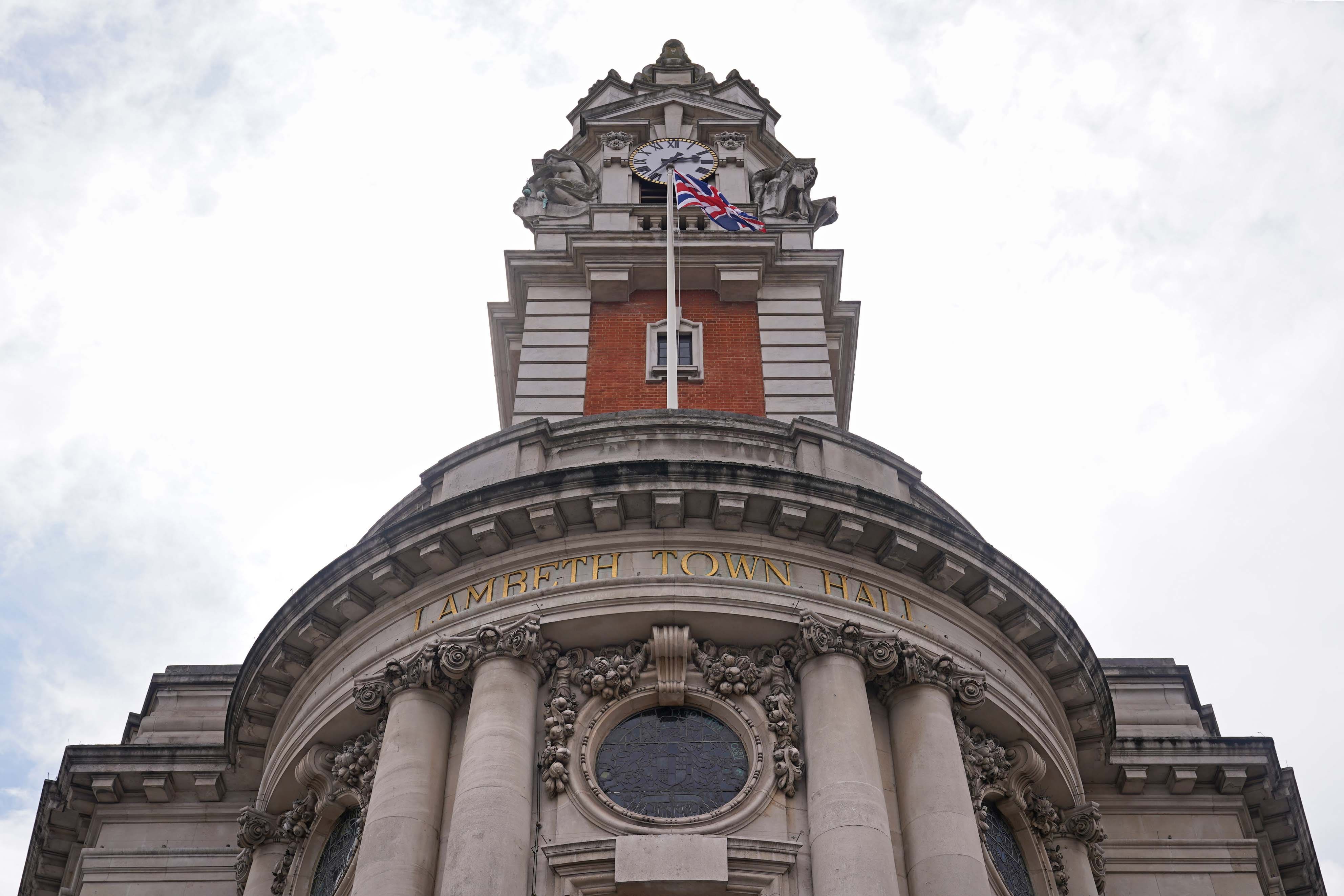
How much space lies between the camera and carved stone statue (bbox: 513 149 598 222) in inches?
1443

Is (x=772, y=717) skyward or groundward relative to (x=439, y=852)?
skyward

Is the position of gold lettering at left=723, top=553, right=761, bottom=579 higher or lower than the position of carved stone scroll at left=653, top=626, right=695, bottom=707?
higher

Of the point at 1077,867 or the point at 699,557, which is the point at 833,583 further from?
the point at 1077,867

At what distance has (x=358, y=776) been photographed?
21094 mm

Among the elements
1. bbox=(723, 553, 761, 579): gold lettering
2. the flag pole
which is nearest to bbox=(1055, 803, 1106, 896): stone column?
bbox=(723, 553, 761, 579): gold lettering

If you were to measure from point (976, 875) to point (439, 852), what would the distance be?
6646mm

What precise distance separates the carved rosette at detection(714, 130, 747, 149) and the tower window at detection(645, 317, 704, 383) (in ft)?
26.2

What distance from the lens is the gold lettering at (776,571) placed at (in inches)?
833

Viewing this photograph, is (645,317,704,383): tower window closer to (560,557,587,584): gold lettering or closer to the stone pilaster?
(560,557,587,584): gold lettering

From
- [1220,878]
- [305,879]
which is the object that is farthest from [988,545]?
[305,879]

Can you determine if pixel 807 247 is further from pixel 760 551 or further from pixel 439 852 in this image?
pixel 439 852

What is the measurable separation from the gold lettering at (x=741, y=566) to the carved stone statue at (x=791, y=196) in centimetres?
1637

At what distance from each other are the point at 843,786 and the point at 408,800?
5533 mm

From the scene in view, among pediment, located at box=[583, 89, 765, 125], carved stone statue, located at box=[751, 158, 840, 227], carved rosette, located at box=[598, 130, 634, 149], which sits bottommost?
carved stone statue, located at box=[751, 158, 840, 227]
